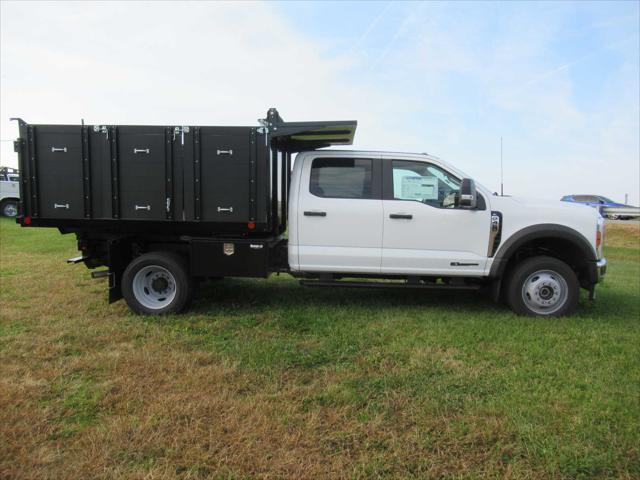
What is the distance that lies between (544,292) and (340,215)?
2.69 meters

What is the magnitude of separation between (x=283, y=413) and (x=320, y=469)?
654 mm

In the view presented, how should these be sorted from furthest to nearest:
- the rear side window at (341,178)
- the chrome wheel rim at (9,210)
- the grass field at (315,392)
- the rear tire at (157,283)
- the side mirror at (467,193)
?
the chrome wheel rim at (9,210)
the rear side window at (341,178)
the rear tire at (157,283)
the side mirror at (467,193)
the grass field at (315,392)

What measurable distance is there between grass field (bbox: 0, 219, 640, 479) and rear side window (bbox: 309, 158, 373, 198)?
4.83ft

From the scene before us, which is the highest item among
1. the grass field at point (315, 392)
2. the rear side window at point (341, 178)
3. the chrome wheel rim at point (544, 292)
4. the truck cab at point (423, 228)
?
the rear side window at point (341, 178)

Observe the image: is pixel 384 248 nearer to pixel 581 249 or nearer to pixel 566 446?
pixel 581 249

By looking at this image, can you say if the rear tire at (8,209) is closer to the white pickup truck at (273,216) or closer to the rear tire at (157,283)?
the white pickup truck at (273,216)

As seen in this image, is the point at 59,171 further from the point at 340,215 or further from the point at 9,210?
the point at 9,210

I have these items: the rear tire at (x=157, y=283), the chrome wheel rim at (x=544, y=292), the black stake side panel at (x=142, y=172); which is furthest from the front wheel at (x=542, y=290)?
the black stake side panel at (x=142, y=172)

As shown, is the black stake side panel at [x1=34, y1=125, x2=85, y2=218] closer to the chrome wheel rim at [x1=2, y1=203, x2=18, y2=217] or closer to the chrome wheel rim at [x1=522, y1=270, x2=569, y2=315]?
the chrome wheel rim at [x1=522, y1=270, x2=569, y2=315]

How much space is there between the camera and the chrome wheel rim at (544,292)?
5.72 meters

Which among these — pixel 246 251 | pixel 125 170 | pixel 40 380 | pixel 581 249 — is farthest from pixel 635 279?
pixel 40 380

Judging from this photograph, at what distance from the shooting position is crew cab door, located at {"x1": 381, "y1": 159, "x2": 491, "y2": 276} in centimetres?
561

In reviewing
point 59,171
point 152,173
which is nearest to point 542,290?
point 152,173

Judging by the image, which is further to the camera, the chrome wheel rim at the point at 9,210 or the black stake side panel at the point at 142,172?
the chrome wheel rim at the point at 9,210
